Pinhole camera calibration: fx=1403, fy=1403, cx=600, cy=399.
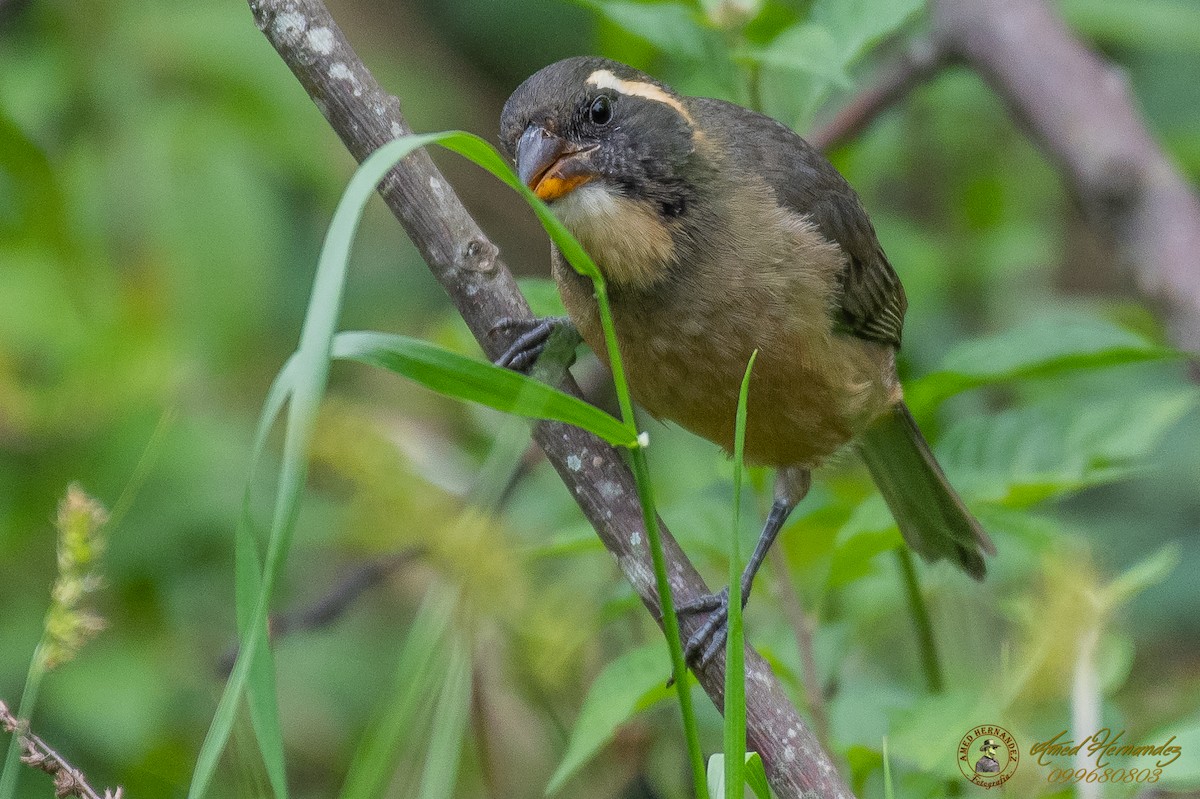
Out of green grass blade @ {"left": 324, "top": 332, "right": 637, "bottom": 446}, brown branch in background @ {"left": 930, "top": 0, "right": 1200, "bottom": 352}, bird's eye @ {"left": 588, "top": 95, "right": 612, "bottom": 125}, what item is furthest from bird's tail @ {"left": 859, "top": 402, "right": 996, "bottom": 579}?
green grass blade @ {"left": 324, "top": 332, "right": 637, "bottom": 446}

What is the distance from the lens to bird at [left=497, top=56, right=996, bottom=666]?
10.4 feet

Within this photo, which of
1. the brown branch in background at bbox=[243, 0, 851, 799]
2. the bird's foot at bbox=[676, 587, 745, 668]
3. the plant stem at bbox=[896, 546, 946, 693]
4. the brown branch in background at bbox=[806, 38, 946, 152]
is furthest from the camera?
the brown branch in background at bbox=[806, 38, 946, 152]

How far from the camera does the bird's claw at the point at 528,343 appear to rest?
306 centimetres

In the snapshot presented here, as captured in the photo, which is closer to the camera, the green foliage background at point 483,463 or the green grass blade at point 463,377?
the green grass blade at point 463,377

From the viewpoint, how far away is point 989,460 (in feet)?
11.9

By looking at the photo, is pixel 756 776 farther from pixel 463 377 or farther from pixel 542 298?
pixel 542 298

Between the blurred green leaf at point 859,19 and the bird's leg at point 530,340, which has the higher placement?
the blurred green leaf at point 859,19

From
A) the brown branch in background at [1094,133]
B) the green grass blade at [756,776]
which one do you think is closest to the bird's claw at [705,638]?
the green grass blade at [756,776]

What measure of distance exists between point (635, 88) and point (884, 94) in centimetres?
147

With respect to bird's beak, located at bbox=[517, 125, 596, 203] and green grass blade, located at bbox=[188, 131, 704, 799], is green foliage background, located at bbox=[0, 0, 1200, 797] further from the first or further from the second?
bird's beak, located at bbox=[517, 125, 596, 203]

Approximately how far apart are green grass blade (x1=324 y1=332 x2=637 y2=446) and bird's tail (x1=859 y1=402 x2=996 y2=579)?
1.96m

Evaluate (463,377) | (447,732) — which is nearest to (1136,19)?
(463,377)

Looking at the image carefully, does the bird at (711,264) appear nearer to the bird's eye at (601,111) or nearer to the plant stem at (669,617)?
the bird's eye at (601,111)

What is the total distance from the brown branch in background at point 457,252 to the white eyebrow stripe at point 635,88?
0.72 meters
